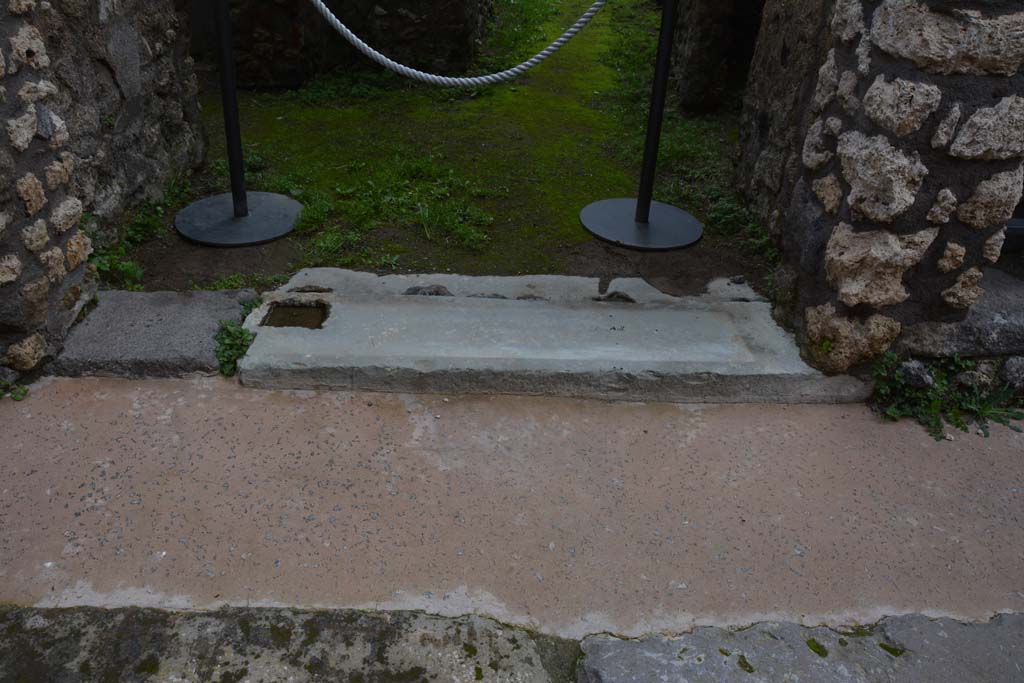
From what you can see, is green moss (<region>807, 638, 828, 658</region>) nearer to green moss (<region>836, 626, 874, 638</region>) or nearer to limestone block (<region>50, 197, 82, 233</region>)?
green moss (<region>836, 626, 874, 638</region>)

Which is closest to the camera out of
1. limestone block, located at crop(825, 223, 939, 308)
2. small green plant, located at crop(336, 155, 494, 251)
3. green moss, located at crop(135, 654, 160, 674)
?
green moss, located at crop(135, 654, 160, 674)

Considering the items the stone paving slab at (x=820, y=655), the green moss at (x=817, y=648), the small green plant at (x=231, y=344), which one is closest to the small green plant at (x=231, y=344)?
the small green plant at (x=231, y=344)

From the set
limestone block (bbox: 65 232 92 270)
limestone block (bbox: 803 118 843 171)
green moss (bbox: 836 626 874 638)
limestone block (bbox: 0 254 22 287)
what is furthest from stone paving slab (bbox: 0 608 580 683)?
limestone block (bbox: 803 118 843 171)

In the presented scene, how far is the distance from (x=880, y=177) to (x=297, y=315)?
1.98 metres

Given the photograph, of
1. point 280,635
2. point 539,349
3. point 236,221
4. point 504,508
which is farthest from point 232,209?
point 280,635

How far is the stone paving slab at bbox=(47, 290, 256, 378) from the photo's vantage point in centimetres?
259

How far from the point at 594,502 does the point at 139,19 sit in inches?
112

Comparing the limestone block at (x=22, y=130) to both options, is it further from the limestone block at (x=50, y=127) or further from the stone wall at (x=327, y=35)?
the stone wall at (x=327, y=35)

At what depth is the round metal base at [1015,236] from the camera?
280 cm

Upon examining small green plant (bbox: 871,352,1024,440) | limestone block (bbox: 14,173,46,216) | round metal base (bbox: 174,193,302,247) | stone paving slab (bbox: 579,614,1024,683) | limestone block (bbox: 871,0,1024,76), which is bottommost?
stone paving slab (bbox: 579,614,1024,683)

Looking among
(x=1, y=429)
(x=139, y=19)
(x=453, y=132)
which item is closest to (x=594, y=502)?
(x=1, y=429)

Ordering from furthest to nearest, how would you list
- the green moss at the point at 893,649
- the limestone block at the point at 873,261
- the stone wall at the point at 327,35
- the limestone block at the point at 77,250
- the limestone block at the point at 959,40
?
the stone wall at the point at 327,35, the limestone block at the point at 77,250, the limestone block at the point at 873,261, the limestone block at the point at 959,40, the green moss at the point at 893,649

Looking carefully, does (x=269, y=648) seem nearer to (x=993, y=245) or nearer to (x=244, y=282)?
(x=244, y=282)

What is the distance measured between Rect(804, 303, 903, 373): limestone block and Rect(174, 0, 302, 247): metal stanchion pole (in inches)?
88.6
